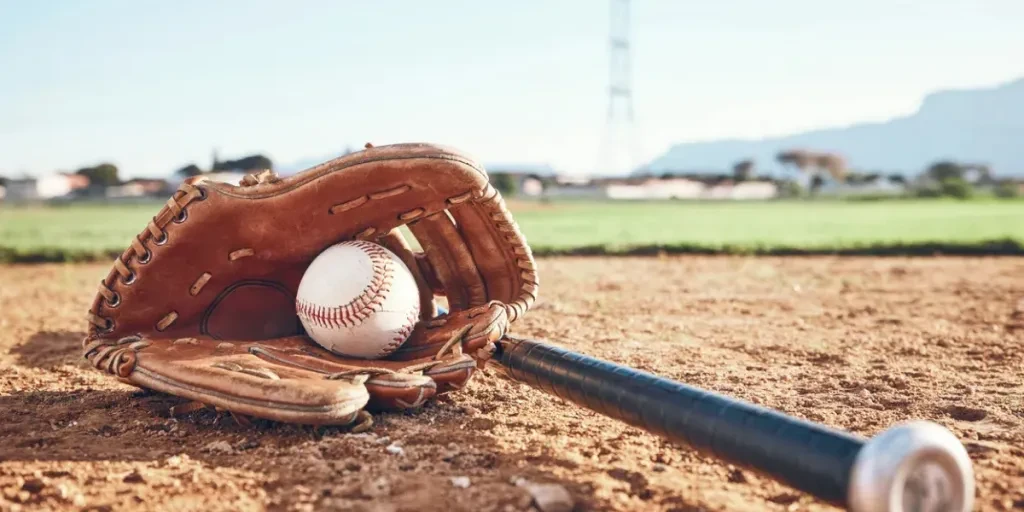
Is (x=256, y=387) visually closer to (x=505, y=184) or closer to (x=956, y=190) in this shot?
(x=505, y=184)

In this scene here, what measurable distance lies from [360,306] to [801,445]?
5.64 ft

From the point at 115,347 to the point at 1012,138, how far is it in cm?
22246

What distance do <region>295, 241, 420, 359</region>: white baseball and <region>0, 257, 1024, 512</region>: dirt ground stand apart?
0.36m

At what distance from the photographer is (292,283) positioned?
352cm

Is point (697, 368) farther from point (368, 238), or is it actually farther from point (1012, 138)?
point (1012, 138)

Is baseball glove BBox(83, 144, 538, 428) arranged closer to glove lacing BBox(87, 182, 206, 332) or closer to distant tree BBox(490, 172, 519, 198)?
glove lacing BBox(87, 182, 206, 332)

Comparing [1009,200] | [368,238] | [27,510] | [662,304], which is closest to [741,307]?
[662,304]

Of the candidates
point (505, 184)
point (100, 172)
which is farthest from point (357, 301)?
point (100, 172)

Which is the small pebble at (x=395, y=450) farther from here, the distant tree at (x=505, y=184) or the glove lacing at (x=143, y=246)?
the distant tree at (x=505, y=184)

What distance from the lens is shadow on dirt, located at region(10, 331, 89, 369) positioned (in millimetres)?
3945

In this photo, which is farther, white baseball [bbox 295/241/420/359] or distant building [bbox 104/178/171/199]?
distant building [bbox 104/178/171/199]

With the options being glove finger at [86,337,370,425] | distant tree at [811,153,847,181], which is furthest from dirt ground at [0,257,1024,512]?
distant tree at [811,153,847,181]

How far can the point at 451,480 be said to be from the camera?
2.17m

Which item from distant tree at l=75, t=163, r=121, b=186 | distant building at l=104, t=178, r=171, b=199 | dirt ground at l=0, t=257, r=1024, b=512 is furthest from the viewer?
distant tree at l=75, t=163, r=121, b=186
